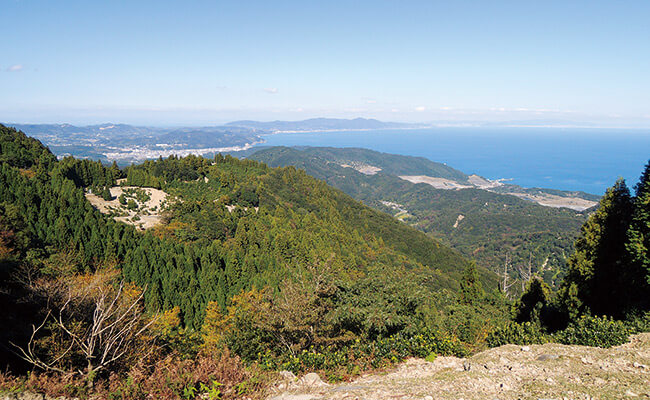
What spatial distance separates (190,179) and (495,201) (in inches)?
6913

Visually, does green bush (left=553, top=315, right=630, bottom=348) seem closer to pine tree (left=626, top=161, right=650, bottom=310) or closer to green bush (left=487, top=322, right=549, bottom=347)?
green bush (left=487, top=322, right=549, bottom=347)

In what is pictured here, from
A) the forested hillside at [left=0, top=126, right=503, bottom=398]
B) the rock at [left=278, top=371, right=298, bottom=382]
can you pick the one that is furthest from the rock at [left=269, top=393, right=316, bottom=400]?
the forested hillside at [left=0, top=126, right=503, bottom=398]

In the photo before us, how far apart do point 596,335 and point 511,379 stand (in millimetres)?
5839

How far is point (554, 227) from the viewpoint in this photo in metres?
138

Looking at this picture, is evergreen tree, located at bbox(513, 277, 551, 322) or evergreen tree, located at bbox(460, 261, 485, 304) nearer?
evergreen tree, located at bbox(513, 277, 551, 322)

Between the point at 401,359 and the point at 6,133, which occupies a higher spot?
the point at 6,133

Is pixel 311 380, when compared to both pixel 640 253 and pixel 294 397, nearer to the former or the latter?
pixel 294 397

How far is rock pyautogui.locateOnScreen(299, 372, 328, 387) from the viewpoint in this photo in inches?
356

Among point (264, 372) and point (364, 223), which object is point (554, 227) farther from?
point (264, 372)

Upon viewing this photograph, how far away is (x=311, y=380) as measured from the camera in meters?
9.14

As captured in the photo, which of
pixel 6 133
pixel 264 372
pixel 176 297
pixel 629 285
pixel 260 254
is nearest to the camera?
pixel 264 372

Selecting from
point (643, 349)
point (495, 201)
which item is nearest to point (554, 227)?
point (495, 201)

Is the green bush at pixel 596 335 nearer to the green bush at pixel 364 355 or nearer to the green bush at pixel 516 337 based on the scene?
the green bush at pixel 516 337

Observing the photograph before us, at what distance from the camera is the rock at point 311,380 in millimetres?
9039
